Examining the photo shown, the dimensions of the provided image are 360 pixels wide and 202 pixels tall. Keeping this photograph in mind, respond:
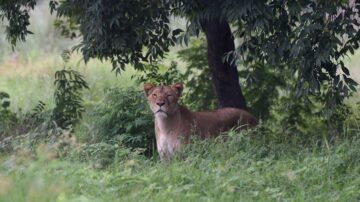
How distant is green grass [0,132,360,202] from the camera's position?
287 inches

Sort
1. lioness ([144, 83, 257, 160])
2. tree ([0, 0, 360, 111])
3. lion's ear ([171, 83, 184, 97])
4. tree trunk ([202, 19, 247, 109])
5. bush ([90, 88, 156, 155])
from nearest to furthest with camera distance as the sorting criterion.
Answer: tree ([0, 0, 360, 111]), lioness ([144, 83, 257, 160]), lion's ear ([171, 83, 184, 97]), bush ([90, 88, 156, 155]), tree trunk ([202, 19, 247, 109])

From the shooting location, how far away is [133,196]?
7328mm

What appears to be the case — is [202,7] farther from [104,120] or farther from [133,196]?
[133,196]

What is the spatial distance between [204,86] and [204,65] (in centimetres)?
31

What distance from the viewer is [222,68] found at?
42.9 ft

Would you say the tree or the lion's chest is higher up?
the tree

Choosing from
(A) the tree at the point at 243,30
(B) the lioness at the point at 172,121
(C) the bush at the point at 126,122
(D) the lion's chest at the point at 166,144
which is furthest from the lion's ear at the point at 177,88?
(C) the bush at the point at 126,122

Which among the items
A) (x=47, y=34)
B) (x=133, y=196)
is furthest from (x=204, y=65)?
(x=47, y=34)

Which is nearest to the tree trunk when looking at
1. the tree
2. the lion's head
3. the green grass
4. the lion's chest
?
the tree

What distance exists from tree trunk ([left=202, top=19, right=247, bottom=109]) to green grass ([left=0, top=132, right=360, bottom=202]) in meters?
3.37

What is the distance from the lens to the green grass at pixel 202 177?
23.9 feet

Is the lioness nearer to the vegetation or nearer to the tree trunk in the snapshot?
the vegetation

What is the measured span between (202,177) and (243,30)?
3.01 metres

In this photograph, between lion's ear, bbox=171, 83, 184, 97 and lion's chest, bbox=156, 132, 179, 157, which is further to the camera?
lion's ear, bbox=171, 83, 184, 97
